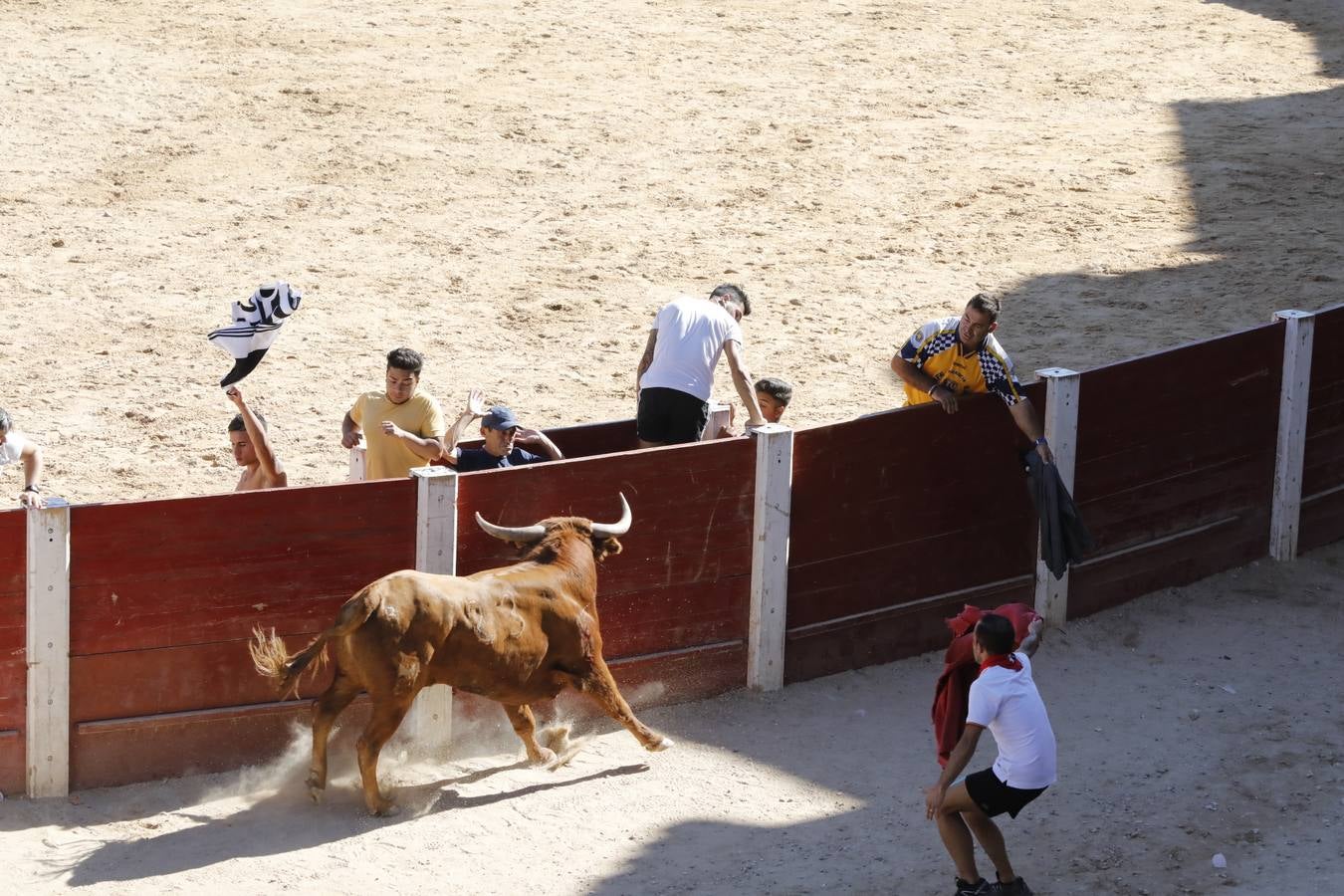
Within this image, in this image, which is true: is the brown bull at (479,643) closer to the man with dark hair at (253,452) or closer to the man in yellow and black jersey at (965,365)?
the man with dark hair at (253,452)

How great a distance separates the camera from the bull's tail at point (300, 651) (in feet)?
19.7

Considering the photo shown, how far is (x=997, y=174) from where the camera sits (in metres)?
14.4

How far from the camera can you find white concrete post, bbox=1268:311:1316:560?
8633 mm

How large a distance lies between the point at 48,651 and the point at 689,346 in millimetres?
2891

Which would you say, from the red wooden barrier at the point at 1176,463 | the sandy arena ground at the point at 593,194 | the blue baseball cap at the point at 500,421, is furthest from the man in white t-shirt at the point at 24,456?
the red wooden barrier at the point at 1176,463

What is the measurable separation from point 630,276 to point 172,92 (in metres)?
4.79

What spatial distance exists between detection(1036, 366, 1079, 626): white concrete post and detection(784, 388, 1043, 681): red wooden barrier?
8 cm

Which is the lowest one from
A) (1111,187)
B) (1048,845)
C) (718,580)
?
(1048,845)

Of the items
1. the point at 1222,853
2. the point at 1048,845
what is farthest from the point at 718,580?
the point at 1222,853

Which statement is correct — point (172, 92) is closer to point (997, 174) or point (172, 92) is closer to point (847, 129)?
point (847, 129)

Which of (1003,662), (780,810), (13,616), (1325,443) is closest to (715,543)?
(780,810)

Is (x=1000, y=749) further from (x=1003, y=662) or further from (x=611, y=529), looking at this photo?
(x=611, y=529)

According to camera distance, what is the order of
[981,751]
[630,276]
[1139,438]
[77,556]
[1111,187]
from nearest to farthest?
[77,556] → [981,751] → [1139,438] → [630,276] → [1111,187]

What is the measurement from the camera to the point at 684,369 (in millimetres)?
7770
